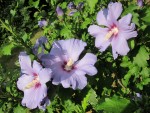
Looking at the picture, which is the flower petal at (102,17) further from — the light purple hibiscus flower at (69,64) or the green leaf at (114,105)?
the green leaf at (114,105)

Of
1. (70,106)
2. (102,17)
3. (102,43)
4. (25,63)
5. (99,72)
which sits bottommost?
(70,106)

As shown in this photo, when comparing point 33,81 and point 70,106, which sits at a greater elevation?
point 33,81

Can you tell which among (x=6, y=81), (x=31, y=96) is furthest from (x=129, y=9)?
(x=6, y=81)

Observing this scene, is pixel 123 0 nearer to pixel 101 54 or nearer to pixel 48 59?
pixel 101 54

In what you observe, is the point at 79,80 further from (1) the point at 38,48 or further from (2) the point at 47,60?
(1) the point at 38,48

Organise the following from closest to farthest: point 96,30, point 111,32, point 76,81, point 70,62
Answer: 1. point 76,81
2. point 70,62
3. point 111,32
4. point 96,30

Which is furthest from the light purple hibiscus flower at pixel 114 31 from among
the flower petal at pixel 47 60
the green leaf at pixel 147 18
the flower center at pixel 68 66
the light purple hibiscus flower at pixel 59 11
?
the light purple hibiscus flower at pixel 59 11

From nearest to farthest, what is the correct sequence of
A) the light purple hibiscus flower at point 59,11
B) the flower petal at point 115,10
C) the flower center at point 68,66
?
the flower center at point 68,66, the flower petal at point 115,10, the light purple hibiscus flower at point 59,11

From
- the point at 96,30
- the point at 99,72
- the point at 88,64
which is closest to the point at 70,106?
the point at 99,72
